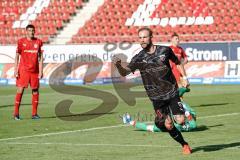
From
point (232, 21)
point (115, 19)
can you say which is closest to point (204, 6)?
point (232, 21)

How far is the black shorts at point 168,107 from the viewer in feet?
38.3

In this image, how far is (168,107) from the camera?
1186 centimetres

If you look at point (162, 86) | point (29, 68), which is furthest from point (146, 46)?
point (29, 68)

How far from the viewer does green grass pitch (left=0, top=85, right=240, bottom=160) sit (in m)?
11.7

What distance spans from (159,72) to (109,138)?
2.77 meters

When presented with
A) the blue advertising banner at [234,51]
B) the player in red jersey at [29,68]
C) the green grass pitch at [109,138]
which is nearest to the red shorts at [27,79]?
the player in red jersey at [29,68]

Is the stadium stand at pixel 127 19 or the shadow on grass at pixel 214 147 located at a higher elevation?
A: the stadium stand at pixel 127 19

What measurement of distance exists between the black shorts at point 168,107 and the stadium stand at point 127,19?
27.6m

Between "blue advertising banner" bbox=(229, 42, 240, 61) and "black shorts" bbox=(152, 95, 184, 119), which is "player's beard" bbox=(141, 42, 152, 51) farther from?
"blue advertising banner" bbox=(229, 42, 240, 61)

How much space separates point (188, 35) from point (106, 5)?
7.80 metres

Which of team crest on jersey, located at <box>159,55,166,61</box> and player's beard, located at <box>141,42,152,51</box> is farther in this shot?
team crest on jersey, located at <box>159,55,166,61</box>

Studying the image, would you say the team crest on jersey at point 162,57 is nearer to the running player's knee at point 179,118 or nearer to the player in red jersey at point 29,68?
the running player's knee at point 179,118

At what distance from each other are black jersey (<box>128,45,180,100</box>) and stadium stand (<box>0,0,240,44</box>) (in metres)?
27.6

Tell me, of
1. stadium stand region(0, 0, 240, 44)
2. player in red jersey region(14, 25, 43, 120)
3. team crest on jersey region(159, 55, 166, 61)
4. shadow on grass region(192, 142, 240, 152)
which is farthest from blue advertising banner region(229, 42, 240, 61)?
team crest on jersey region(159, 55, 166, 61)
